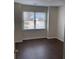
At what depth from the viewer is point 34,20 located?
25.9ft

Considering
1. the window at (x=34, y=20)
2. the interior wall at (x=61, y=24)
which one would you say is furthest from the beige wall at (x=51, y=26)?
the window at (x=34, y=20)

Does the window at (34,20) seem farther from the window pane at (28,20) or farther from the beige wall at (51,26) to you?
the beige wall at (51,26)

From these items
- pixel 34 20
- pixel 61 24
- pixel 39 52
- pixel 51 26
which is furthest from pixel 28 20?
pixel 39 52

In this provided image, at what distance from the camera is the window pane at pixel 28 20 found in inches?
298

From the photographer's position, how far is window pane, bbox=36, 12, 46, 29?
8.02m

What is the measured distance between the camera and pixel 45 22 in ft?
27.0

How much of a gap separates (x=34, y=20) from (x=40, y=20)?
19.9 inches

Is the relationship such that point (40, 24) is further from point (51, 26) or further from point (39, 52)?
point (39, 52)

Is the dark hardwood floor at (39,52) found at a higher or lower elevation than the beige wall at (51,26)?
lower

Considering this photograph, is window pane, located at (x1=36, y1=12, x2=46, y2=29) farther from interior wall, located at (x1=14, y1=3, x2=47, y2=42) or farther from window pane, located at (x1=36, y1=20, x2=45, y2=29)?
interior wall, located at (x1=14, y1=3, x2=47, y2=42)
